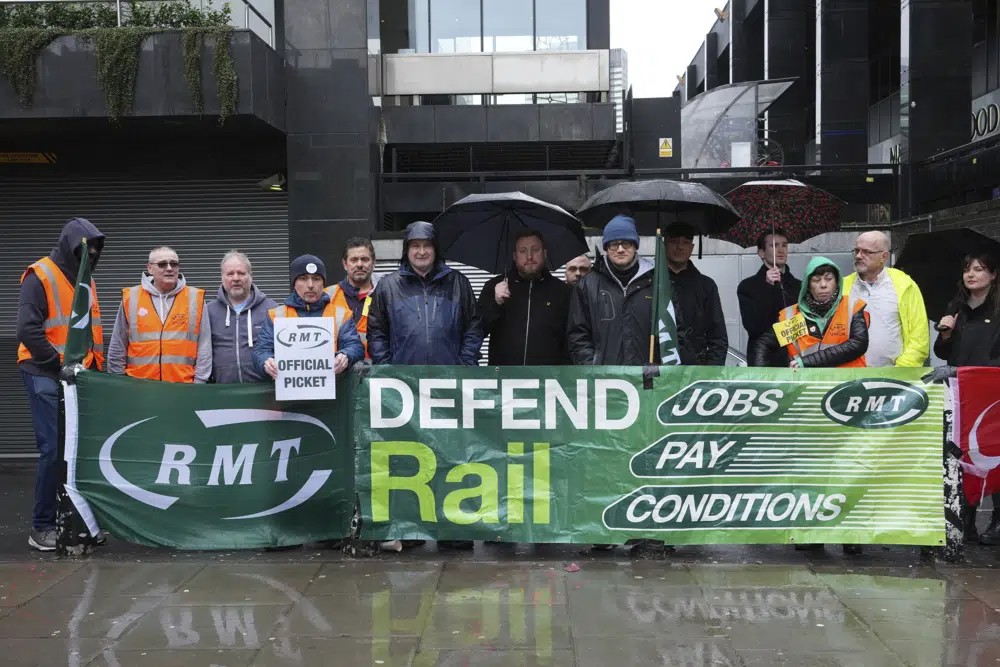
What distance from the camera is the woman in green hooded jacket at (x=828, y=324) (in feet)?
22.0

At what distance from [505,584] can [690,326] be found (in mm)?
2353

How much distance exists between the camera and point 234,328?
7105 mm

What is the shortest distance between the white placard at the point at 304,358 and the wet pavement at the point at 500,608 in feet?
3.65

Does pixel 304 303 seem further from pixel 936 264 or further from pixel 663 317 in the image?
pixel 936 264

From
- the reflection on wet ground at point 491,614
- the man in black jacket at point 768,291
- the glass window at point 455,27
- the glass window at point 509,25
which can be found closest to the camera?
the reflection on wet ground at point 491,614

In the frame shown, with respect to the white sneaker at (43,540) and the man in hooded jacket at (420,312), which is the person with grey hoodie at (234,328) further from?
the white sneaker at (43,540)

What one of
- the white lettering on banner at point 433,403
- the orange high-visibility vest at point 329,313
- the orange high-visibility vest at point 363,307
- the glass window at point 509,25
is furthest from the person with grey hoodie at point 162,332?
the glass window at point 509,25

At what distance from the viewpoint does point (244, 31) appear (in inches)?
468

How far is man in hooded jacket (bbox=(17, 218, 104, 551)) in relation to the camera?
686 centimetres

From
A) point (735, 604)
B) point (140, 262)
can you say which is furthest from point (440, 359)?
point (140, 262)

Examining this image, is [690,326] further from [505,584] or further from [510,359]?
[505,584]

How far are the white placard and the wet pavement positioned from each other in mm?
1112

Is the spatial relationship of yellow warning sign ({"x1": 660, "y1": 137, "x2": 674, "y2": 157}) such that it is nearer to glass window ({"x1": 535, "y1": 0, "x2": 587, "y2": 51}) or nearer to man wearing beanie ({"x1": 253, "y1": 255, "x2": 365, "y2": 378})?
glass window ({"x1": 535, "y1": 0, "x2": 587, "y2": 51})

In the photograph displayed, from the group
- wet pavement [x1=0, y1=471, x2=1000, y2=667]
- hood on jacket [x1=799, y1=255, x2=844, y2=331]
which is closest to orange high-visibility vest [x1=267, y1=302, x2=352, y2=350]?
wet pavement [x1=0, y1=471, x2=1000, y2=667]
